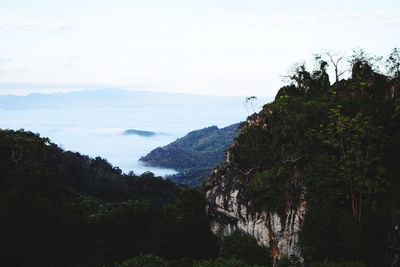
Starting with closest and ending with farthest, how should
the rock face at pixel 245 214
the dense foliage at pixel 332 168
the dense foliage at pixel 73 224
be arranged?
the dense foliage at pixel 332 168 → the rock face at pixel 245 214 → the dense foliage at pixel 73 224

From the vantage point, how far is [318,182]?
99.3 ft

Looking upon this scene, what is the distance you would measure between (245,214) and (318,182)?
21.5 ft

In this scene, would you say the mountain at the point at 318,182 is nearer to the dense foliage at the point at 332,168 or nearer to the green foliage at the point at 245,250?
the dense foliage at the point at 332,168

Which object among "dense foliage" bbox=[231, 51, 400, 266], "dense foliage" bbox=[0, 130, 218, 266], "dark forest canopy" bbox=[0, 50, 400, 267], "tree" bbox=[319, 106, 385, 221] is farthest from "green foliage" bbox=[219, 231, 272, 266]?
"dense foliage" bbox=[0, 130, 218, 266]

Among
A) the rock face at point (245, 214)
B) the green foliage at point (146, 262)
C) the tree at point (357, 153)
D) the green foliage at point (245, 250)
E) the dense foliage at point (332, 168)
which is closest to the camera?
the green foliage at point (146, 262)

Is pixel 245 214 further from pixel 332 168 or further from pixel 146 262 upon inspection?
pixel 146 262

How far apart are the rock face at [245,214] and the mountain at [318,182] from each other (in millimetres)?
67

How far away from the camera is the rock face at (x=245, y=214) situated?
31.3m

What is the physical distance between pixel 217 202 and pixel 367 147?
12259 millimetres

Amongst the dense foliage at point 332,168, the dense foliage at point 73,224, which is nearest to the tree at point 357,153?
Result: the dense foliage at point 332,168

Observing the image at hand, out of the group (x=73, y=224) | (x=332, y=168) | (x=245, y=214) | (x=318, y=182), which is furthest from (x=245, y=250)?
(x=73, y=224)

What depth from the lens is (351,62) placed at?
44031 millimetres

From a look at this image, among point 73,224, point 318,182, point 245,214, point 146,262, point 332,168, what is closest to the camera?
point 146,262

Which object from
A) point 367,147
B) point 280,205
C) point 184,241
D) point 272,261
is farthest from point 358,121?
point 184,241
